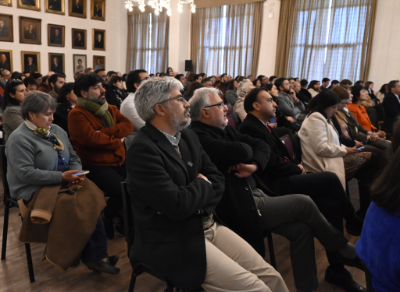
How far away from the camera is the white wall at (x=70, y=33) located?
44.6 ft

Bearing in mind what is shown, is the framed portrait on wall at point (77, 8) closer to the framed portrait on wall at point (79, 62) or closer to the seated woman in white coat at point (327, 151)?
the framed portrait on wall at point (79, 62)

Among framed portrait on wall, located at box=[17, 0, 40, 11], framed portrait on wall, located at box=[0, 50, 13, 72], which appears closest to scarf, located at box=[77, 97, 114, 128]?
framed portrait on wall, located at box=[0, 50, 13, 72]

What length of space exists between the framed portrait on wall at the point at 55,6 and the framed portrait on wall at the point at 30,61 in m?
1.99

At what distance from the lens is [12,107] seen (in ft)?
11.9

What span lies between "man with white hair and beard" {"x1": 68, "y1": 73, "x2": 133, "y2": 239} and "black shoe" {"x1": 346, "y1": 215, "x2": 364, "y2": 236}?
2.08 metres

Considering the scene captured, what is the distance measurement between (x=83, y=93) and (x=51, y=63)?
13.2m

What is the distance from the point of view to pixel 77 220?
2.35m

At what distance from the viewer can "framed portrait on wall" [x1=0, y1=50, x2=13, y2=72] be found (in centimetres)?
1319

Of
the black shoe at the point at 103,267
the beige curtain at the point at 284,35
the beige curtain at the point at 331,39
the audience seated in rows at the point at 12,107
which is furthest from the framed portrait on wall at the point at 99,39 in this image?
the black shoe at the point at 103,267

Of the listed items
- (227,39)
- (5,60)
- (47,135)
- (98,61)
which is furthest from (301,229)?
(98,61)

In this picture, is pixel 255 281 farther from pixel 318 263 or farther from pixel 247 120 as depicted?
pixel 247 120

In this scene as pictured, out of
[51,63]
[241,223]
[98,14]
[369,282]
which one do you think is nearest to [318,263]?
[241,223]

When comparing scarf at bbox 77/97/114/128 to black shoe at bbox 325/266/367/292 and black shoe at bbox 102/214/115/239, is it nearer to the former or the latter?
black shoe at bbox 102/214/115/239

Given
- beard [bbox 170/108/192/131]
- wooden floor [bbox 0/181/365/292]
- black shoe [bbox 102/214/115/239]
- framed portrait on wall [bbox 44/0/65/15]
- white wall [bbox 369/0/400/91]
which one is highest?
framed portrait on wall [bbox 44/0/65/15]
